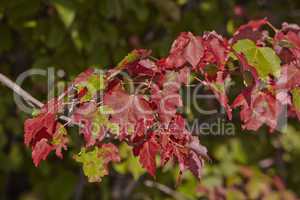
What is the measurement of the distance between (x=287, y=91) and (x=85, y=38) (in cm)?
97

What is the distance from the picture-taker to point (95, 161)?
1467 millimetres

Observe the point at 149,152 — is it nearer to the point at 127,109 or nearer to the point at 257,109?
the point at 127,109

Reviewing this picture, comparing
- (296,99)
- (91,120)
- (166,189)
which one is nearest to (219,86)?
(296,99)

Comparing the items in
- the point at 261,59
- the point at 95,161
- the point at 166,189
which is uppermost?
the point at 261,59

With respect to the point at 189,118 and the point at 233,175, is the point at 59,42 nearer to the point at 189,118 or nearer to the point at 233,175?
the point at 189,118

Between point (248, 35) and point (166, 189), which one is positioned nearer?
point (248, 35)

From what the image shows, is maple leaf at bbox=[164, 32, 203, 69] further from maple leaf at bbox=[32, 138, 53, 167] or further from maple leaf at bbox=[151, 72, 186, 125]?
maple leaf at bbox=[32, 138, 53, 167]

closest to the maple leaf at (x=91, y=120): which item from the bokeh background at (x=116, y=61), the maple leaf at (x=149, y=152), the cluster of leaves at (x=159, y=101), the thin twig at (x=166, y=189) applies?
the cluster of leaves at (x=159, y=101)

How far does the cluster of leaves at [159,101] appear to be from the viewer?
1.38m

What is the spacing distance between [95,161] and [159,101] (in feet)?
0.74

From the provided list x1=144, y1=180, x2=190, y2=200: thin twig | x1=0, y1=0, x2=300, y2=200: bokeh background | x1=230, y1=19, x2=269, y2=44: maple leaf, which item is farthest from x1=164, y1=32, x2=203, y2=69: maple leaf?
x1=144, y1=180, x2=190, y2=200: thin twig

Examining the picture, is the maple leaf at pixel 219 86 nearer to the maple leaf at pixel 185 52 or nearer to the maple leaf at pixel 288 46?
the maple leaf at pixel 185 52

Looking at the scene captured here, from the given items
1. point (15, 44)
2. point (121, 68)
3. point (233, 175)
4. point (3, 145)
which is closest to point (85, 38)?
point (15, 44)

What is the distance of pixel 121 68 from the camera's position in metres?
1.47
